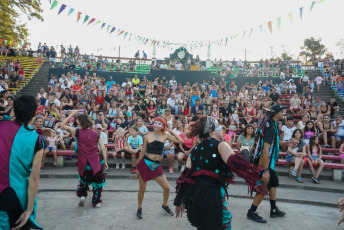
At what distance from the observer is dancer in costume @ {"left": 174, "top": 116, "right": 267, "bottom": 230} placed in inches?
111

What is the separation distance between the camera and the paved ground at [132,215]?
4.57 metres

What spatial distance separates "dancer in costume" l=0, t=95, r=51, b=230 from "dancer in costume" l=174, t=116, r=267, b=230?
1.49 meters

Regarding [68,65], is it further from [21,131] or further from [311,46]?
[311,46]

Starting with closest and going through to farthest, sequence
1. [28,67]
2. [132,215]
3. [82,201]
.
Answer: [132,215], [82,201], [28,67]

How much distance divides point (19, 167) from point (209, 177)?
1.78 metres

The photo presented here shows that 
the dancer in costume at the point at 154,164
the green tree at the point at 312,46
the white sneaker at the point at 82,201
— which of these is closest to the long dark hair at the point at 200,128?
the dancer in costume at the point at 154,164

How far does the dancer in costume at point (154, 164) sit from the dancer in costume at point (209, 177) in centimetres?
168

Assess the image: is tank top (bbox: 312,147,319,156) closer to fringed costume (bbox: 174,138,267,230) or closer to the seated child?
the seated child

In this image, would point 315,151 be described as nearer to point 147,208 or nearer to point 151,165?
→ point 147,208

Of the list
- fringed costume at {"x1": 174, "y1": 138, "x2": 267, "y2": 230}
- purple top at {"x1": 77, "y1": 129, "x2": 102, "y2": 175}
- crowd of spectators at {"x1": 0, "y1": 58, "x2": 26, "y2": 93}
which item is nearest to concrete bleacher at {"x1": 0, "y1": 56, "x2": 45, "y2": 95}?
crowd of spectators at {"x1": 0, "y1": 58, "x2": 26, "y2": 93}

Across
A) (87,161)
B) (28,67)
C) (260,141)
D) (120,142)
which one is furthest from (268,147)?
(28,67)

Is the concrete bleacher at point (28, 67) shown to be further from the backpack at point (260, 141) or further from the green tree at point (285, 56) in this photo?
the green tree at point (285, 56)

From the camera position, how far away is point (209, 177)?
299 cm

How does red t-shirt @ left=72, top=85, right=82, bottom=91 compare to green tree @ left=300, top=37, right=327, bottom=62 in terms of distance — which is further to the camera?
green tree @ left=300, top=37, right=327, bottom=62
